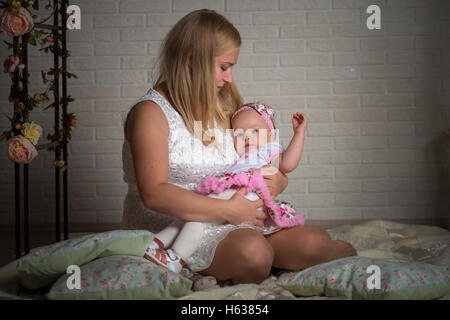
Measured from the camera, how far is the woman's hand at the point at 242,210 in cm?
175

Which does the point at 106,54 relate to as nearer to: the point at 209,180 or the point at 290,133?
the point at 290,133

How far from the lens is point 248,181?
182 cm

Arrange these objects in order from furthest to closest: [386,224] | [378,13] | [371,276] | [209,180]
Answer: [378,13]
[386,224]
[209,180]
[371,276]

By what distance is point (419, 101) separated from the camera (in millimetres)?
3295

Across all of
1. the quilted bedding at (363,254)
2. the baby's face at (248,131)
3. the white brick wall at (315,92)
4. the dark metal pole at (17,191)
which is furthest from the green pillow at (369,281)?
the white brick wall at (315,92)

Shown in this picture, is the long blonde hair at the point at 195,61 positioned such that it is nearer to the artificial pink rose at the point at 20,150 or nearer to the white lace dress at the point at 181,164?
the white lace dress at the point at 181,164

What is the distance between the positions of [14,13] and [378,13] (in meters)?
2.15

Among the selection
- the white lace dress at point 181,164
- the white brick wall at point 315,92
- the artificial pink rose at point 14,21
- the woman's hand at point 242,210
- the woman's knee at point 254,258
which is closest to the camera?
the woman's knee at point 254,258

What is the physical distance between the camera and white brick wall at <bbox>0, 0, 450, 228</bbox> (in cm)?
322

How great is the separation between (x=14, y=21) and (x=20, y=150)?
513mm

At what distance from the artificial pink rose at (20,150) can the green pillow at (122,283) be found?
76 cm

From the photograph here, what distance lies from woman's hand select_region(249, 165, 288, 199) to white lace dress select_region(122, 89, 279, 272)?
0.14 meters

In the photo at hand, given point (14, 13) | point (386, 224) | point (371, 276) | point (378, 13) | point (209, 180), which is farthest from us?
point (378, 13)

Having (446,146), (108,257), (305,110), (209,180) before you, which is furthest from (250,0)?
(108,257)
